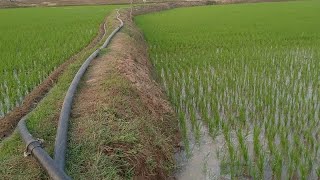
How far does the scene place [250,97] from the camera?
19.5ft

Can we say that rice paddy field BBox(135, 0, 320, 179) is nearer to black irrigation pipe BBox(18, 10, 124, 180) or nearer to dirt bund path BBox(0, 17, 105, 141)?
black irrigation pipe BBox(18, 10, 124, 180)

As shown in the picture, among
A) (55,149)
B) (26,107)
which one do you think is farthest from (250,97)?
(55,149)

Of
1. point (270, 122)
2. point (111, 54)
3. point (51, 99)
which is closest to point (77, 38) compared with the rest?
point (111, 54)

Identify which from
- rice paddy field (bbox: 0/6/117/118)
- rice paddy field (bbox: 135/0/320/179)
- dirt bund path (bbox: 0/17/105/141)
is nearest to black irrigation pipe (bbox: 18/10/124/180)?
dirt bund path (bbox: 0/17/105/141)

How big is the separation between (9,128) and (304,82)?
5.00 meters

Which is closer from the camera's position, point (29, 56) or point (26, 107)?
point (26, 107)

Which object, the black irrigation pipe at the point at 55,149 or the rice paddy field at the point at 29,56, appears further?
the rice paddy field at the point at 29,56

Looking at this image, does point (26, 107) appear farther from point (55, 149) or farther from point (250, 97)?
point (250, 97)

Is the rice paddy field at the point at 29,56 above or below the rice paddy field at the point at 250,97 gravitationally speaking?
above

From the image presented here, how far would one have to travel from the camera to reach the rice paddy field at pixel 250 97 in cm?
399

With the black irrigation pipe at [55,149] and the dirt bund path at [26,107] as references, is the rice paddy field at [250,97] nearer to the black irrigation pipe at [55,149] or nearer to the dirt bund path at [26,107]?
the black irrigation pipe at [55,149]

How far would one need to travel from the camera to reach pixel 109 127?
3.62m

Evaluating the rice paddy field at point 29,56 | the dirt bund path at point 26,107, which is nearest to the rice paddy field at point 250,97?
the dirt bund path at point 26,107

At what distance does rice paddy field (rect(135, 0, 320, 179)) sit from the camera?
399cm
